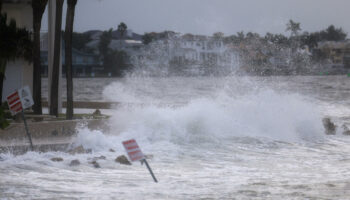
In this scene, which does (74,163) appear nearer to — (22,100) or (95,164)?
(95,164)

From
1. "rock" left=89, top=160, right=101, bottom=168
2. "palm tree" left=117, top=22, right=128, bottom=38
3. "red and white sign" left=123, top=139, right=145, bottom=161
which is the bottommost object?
"rock" left=89, top=160, right=101, bottom=168

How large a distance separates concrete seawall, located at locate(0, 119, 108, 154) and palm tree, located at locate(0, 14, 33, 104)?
23.1 feet

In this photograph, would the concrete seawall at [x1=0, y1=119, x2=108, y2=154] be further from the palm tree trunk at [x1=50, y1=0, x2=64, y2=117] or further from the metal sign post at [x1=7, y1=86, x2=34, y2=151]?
the palm tree trunk at [x1=50, y1=0, x2=64, y2=117]

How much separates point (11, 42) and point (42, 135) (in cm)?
779

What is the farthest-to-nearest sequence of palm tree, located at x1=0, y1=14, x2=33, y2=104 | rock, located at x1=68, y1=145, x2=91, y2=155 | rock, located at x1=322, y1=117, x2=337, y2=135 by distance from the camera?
rock, located at x1=322, y1=117, x2=337, y2=135
palm tree, located at x1=0, y1=14, x2=33, y2=104
rock, located at x1=68, y1=145, x2=91, y2=155

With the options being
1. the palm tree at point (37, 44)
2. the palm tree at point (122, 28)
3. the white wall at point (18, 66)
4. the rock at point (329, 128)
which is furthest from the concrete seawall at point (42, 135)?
the palm tree at point (122, 28)

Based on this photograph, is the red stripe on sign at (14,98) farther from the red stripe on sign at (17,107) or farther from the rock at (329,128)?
the rock at (329,128)

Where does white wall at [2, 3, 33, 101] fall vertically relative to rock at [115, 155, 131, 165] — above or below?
above

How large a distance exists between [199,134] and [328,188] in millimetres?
9917

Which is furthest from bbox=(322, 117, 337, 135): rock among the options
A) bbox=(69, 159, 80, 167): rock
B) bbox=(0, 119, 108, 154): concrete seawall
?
bbox=(69, 159, 80, 167): rock

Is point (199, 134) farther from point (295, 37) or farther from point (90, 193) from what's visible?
point (295, 37)

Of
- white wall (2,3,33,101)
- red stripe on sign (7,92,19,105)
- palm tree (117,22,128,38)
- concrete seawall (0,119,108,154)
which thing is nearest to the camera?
red stripe on sign (7,92,19,105)

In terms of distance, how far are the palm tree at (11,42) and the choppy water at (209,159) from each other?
469 centimetres

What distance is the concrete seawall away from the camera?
15738 mm
